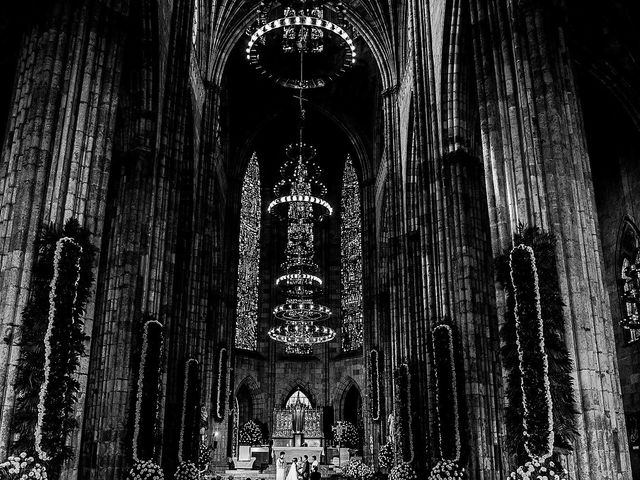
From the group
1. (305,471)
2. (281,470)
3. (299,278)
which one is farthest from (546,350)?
(299,278)

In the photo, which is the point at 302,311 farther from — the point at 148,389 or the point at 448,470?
the point at 148,389

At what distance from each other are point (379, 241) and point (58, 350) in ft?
87.4

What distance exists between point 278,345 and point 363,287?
737cm

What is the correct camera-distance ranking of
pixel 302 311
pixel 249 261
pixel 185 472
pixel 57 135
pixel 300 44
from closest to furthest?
1. pixel 57 135
2. pixel 185 472
3. pixel 300 44
4. pixel 302 311
5. pixel 249 261

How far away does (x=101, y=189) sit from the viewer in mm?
11406

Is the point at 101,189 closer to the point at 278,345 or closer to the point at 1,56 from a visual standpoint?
the point at 1,56

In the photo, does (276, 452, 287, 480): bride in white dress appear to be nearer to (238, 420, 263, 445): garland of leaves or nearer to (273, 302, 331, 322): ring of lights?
(273, 302, 331, 322): ring of lights

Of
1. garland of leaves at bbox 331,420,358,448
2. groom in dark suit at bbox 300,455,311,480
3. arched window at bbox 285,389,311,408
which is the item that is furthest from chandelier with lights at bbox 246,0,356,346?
arched window at bbox 285,389,311,408

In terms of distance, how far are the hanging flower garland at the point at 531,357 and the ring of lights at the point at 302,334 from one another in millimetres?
19588

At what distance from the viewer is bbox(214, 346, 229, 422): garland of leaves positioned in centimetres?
2806

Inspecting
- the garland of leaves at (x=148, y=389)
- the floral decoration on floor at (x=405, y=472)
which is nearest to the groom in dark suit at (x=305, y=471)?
the floral decoration on floor at (x=405, y=472)

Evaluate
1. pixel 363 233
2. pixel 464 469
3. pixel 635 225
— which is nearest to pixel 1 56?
pixel 464 469

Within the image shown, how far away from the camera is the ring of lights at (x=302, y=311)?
1089 inches

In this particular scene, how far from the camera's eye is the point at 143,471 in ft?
45.6
